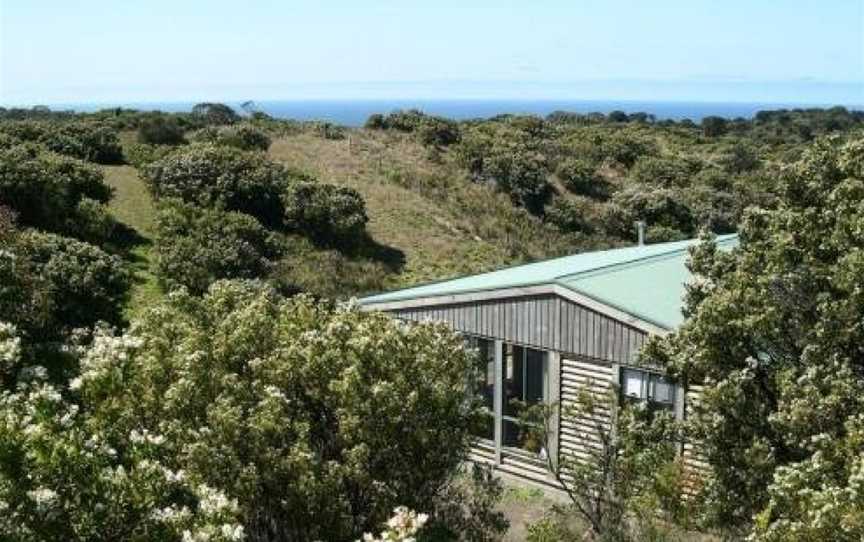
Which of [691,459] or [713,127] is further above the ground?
[713,127]

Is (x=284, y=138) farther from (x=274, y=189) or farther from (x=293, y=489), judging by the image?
(x=293, y=489)

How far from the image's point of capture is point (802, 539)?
26.7 ft

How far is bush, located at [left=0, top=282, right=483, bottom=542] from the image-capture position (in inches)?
398

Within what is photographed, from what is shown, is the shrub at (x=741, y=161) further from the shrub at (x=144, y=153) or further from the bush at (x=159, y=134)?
the shrub at (x=144, y=153)

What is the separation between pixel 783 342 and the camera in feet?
39.4

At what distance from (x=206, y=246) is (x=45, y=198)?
5.95 metres

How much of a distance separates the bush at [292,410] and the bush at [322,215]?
25.7m

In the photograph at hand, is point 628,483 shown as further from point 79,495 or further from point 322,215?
point 322,215

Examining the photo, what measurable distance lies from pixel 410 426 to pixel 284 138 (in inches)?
1859

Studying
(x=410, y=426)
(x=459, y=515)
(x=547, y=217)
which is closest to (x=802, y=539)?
(x=410, y=426)

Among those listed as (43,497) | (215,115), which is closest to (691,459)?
(43,497)

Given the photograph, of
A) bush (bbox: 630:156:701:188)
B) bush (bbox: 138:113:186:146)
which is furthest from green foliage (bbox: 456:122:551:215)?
bush (bbox: 138:113:186:146)

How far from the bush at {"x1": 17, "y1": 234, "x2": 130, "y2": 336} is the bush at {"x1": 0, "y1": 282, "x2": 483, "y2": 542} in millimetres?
13582

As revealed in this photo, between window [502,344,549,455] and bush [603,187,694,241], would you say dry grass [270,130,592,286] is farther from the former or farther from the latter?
window [502,344,549,455]
